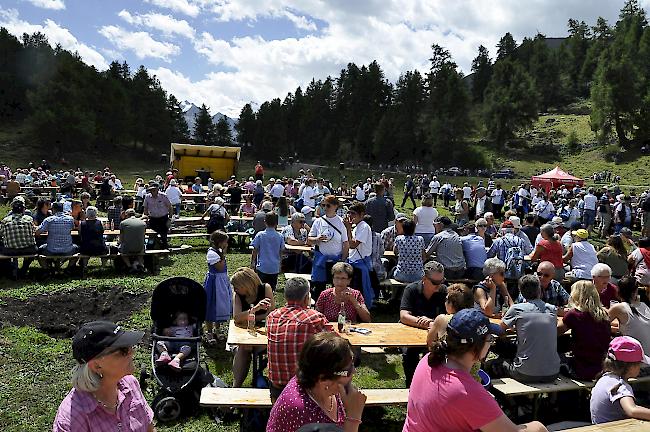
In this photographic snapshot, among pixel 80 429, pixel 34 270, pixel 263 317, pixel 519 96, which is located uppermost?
pixel 519 96

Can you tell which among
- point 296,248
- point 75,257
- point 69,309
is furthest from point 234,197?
point 69,309

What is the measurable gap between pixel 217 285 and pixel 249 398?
243 centimetres

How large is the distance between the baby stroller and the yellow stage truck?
18.6 m

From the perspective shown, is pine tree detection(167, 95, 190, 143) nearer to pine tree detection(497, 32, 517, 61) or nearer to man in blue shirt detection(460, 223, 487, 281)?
man in blue shirt detection(460, 223, 487, 281)

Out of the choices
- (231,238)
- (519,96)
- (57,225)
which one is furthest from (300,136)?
(57,225)

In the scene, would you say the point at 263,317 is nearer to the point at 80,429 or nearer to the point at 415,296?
the point at 415,296

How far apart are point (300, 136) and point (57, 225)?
50.2 meters

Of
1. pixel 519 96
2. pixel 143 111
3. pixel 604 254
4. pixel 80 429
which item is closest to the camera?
pixel 80 429

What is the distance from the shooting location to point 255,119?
5678 cm

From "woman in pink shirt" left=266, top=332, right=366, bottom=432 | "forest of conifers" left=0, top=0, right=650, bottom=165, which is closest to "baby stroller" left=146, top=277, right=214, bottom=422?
"woman in pink shirt" left=266, top=332, right=366, bottom=432

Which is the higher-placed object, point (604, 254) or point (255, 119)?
point (255, 119)

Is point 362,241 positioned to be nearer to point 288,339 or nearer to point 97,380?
point 288,339

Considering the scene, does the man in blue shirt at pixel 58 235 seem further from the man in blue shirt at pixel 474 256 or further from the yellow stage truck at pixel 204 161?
the yellow stage truck at pixel 204 161

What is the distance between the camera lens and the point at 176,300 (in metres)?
5.76
